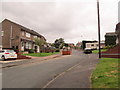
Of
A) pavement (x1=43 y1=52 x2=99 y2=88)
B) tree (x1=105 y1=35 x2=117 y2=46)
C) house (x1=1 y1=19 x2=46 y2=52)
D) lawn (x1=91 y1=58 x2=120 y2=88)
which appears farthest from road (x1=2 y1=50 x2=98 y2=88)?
tree (x1=105 y1=35 x2=117 y2=46)

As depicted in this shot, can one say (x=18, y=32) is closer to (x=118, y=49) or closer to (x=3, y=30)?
(x=3, y=30)

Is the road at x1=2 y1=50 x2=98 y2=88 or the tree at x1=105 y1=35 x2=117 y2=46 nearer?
the road at x1=2 y1=50 x2=98 y2=88

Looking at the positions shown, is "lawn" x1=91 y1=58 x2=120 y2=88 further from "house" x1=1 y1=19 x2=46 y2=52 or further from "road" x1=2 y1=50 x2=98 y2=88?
"house" x1=1 y1=19 x2=46 y2=52

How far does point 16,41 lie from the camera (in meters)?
31.1

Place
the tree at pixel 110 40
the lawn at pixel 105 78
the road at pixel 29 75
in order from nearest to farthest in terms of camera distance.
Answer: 1. the lawn at pixel 105 78
2. the road at pixel 29 75
3. the tree at pixel 110 40

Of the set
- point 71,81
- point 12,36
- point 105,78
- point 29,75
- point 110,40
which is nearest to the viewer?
point 105,78

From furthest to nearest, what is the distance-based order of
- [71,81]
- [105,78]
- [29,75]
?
[29,75] < [71,81] < [105,78]

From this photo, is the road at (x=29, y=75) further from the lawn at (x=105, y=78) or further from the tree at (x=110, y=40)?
→ the tree at (x=110, y=40)

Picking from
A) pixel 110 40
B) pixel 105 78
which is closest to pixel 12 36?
pixel 105 78

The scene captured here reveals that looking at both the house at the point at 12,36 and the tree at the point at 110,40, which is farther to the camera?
the tree at the point at 110,40

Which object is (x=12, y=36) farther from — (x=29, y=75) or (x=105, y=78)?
(x=105, y=78)

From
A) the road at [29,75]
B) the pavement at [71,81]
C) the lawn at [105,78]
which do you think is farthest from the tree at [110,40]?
the pavement at [71,81]

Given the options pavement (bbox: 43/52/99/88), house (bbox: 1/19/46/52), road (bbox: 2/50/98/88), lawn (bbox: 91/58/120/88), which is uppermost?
house (bbox: 1/19/46/52)

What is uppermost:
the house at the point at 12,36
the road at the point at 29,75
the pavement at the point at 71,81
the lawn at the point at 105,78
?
the house at the point at 12,36
